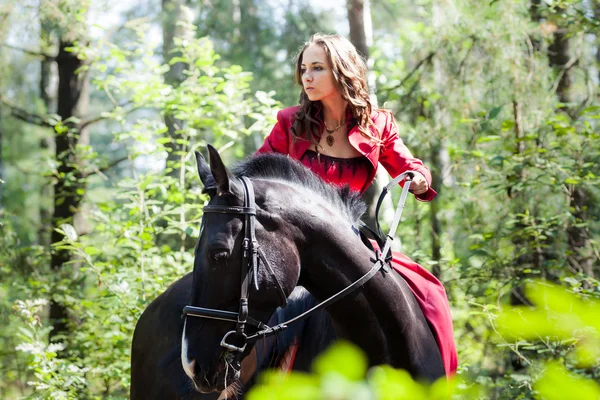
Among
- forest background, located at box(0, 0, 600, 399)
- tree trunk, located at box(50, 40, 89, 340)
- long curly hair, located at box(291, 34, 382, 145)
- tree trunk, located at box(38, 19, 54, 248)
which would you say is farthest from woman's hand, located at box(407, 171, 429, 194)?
tree trunk, located at box(38, 19, 54, 248)

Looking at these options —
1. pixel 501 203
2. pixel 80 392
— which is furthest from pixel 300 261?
pixel 501 203

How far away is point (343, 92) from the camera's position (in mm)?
3426

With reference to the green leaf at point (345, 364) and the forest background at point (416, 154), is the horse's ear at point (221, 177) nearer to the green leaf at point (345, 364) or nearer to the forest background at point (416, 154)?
the green leaf at point (345, 364)

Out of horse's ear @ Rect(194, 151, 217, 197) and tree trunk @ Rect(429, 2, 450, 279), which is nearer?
horse's ear @ Rect(194, 151, 217, 197)

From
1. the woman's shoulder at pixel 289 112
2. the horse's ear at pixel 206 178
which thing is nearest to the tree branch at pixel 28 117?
the woman's shoulder at pixel 289 112

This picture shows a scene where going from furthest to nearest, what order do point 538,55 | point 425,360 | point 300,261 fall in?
point 538,55 → point 425,360 → point 300,261

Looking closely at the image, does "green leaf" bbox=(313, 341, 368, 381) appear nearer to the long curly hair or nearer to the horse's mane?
the horse's mane

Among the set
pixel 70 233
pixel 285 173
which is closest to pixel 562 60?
pixel 70 233

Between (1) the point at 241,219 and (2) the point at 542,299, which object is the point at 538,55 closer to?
(1) the point at 241,219

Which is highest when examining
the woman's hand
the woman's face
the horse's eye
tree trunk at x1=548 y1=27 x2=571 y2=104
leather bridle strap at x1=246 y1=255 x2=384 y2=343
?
tree trunk at x1=548 y1=27 x2=571 y2=104

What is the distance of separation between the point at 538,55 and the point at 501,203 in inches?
64.6

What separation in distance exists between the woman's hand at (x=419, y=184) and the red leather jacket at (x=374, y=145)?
57mm

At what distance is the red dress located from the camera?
10.5 feet

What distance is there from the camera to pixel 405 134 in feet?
31.0
